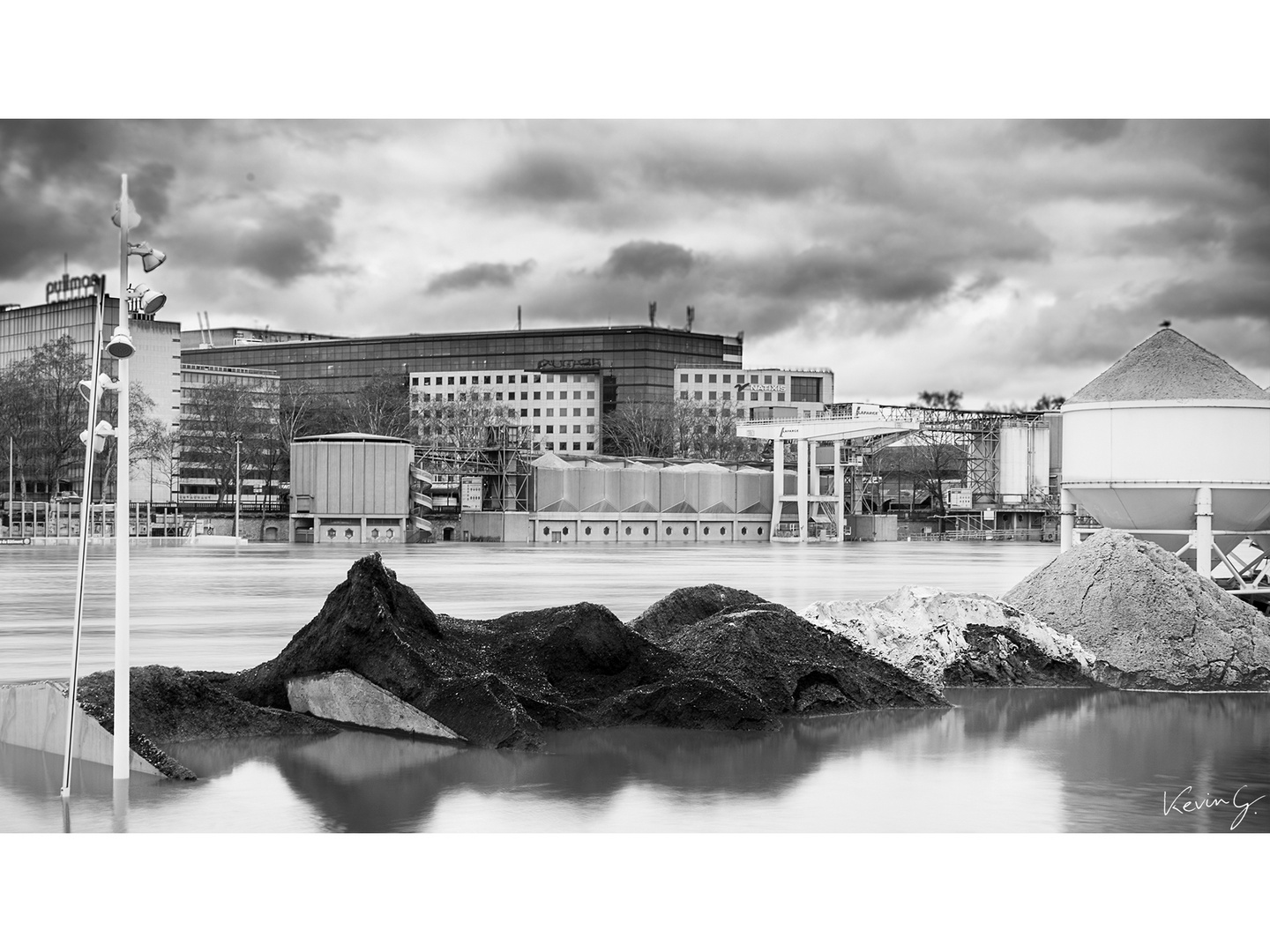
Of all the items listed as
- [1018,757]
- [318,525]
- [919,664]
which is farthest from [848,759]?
[318,525]

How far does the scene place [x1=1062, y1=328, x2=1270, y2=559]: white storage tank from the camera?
72.3 ft

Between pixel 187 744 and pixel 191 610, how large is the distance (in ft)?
49.2

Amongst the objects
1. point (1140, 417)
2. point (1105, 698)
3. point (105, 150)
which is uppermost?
point (105, 150)

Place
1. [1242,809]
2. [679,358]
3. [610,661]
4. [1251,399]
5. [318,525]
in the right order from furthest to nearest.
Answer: [679,358], [318,525], [1251,399], [610,661], [1242,809]

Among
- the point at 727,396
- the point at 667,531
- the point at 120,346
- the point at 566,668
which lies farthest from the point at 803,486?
the point at 120,346

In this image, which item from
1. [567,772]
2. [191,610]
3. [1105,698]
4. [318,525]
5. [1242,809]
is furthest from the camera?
[318,525]

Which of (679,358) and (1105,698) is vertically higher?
(679,358)

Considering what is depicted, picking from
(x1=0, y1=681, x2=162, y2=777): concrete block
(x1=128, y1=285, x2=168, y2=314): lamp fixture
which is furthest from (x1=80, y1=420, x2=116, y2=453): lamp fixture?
(x1=0, y1=681, x2=162, y2=777): concrete block

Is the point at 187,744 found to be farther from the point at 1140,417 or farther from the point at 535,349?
the point at 535,349

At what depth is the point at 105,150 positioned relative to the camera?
36.5 meters

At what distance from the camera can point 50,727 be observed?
10.9 metres

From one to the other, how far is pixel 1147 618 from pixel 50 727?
12.9 metres

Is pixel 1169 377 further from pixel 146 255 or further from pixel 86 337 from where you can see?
pixel 86 337
